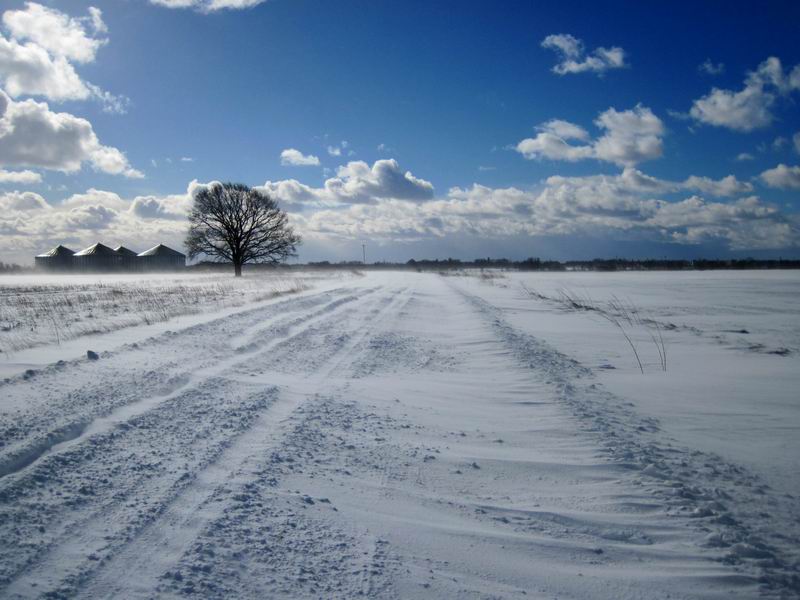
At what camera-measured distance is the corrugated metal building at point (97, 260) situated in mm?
63875

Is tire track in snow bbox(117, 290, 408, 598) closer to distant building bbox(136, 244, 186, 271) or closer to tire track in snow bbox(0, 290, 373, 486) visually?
tire track in snow bbox(0, 290, 373, 486)

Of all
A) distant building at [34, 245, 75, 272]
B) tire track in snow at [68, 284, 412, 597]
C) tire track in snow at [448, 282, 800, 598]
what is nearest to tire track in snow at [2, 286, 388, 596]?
tire track in snow at [68, 284, 412, 597]

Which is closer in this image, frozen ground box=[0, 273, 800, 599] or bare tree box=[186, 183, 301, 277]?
frozen ground box=[0, 273, 800, 599]

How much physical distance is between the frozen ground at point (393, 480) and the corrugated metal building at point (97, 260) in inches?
2669

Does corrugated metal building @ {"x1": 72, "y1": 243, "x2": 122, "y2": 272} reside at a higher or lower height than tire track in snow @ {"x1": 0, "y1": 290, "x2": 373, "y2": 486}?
higher

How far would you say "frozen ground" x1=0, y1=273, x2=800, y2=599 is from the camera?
2.28 metres

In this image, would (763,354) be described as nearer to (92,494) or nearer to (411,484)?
(411,484)

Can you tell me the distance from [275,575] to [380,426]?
7.43 feet

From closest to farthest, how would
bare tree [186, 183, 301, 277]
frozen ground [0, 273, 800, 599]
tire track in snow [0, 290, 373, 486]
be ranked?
frozen ground [0, 273, 800, 599] < tire track in snow [0, 290, 373, 486] < bare tree [186, 183, 301, 277]

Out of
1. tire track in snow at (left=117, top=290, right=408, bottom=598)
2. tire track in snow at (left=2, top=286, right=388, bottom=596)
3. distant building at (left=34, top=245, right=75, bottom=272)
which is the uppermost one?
distant building at (left=34, top=245, right=75, bottom=272)

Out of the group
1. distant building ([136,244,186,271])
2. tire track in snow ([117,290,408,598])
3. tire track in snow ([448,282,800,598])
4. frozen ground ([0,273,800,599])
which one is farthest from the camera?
distant building ([136,244,186,271])

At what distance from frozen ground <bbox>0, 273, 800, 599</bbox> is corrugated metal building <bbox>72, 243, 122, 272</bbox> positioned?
67798mm

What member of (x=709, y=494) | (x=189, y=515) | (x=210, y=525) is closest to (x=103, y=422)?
(x=189, y=515)

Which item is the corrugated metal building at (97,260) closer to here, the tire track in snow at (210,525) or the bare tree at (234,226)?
the bare tree at (234,226)
